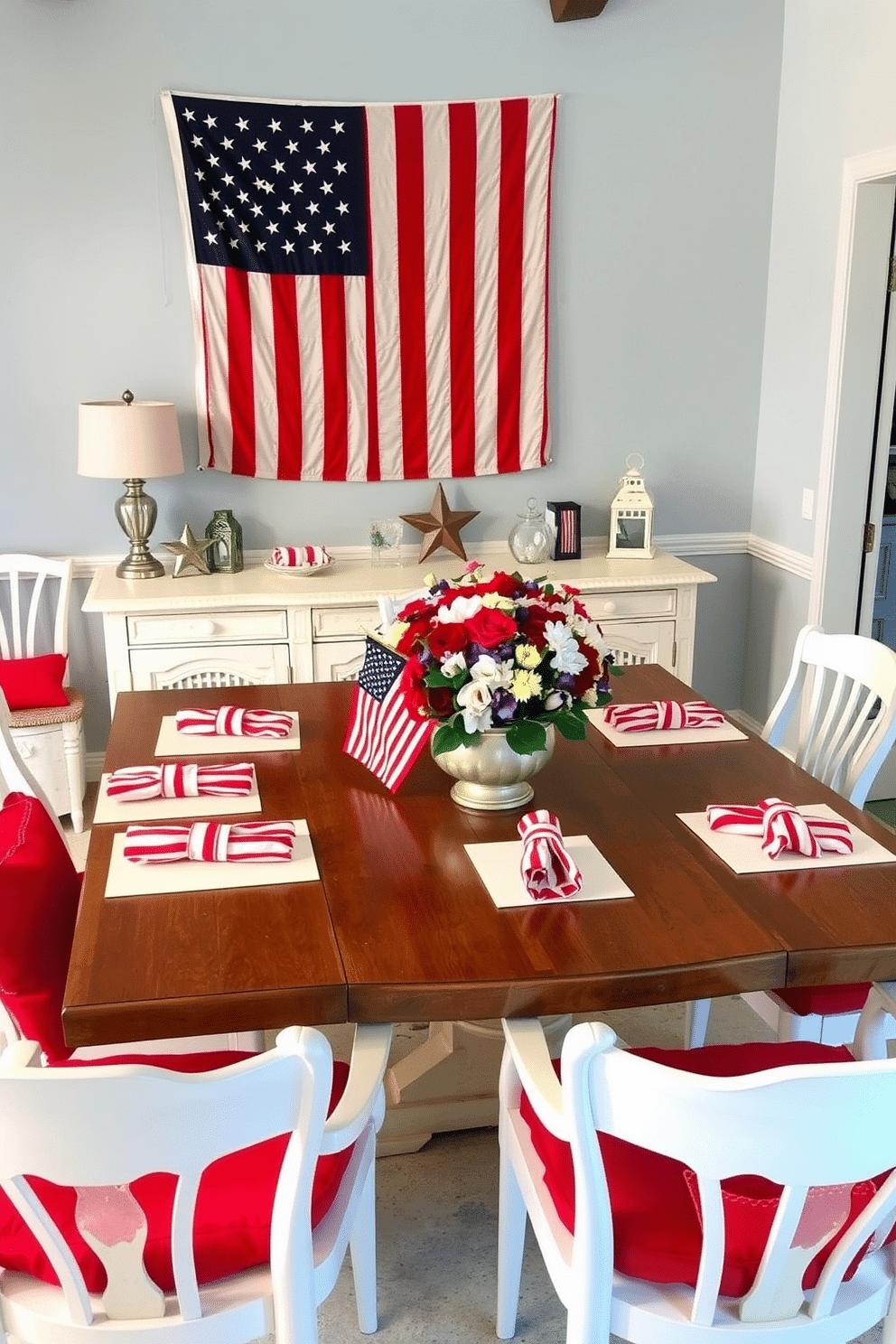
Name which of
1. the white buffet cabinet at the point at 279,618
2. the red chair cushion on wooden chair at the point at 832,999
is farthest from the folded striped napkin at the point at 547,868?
the white buffet cabinet at the point at 279,618

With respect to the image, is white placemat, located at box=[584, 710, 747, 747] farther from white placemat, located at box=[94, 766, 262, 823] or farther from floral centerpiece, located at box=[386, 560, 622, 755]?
white placemat, located at box=[94, 766, 262, 823]

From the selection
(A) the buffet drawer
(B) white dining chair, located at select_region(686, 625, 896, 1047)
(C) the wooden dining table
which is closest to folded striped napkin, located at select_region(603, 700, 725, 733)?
(B) white dining chair, located at select_region(686, 625, 896, 1047)

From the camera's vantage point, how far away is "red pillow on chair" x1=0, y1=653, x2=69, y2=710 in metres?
3.93

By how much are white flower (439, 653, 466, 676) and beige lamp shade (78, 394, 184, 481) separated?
6.84 feet

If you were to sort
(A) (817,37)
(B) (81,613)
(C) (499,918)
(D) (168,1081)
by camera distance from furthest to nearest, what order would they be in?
(B) (81,613) → (A) (817,37) → (C) (499,918) → (D) (168,1081)

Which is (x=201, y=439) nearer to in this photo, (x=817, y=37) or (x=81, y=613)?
(x=81, y=613)

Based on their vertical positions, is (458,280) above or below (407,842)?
above

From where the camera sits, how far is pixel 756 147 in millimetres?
4363

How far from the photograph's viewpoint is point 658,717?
8.81 feet

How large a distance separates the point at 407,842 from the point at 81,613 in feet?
8.44

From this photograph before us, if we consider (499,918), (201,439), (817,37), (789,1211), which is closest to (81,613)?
(201,439)

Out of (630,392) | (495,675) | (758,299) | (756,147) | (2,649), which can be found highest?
(756,147)

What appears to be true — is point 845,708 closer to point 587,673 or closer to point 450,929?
point 587,673

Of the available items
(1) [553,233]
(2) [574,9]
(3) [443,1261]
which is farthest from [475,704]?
(2) [574,9]
